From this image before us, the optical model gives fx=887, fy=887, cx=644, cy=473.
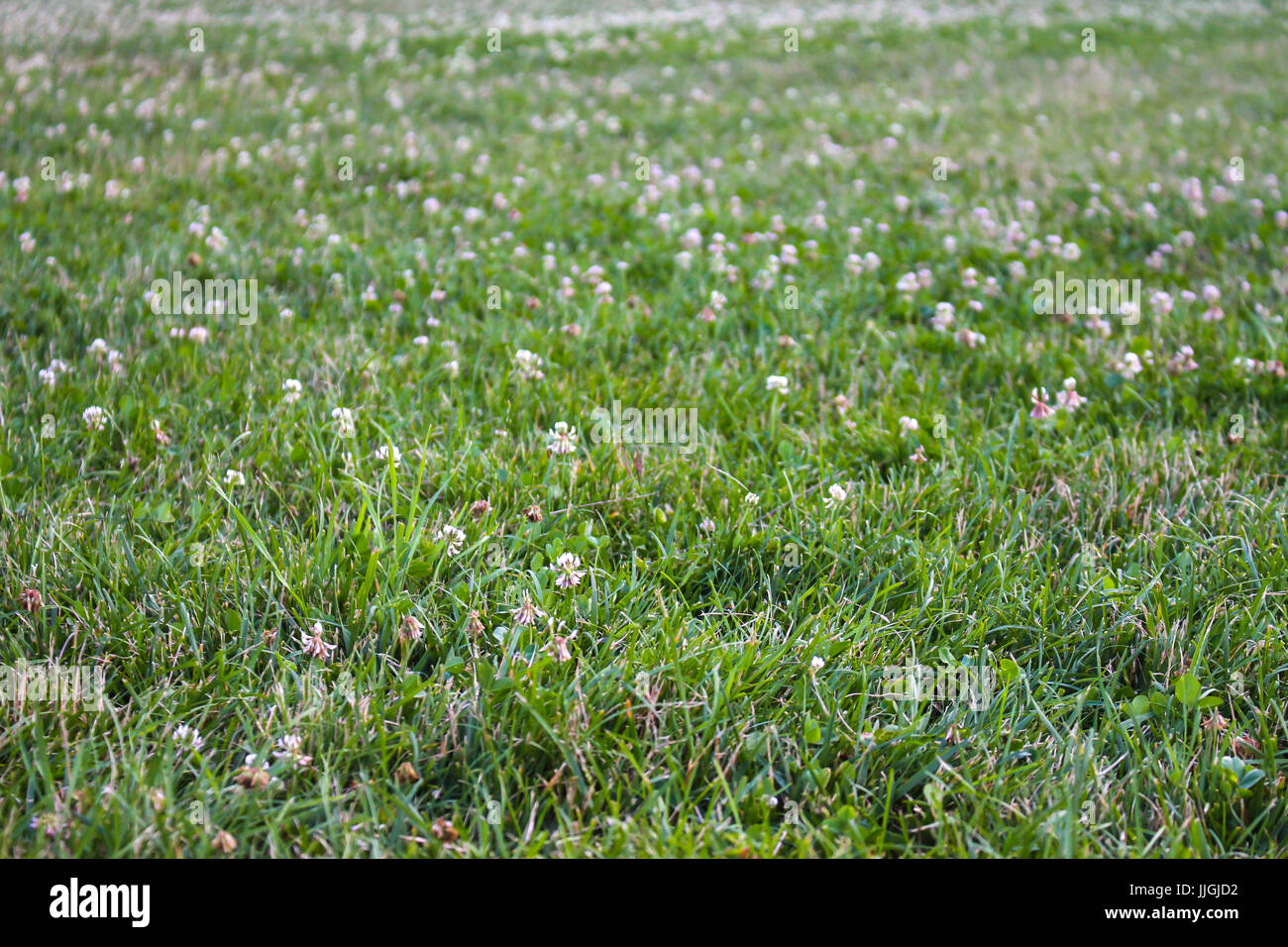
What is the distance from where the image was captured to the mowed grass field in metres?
2.12

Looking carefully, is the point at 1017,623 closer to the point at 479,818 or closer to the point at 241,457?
the point at 479,818

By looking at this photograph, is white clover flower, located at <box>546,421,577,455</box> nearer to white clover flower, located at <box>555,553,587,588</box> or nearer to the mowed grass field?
the mowed grass field

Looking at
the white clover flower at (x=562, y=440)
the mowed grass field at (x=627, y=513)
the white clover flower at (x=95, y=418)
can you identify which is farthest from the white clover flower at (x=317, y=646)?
the white clover flower at (x=95, y=418)

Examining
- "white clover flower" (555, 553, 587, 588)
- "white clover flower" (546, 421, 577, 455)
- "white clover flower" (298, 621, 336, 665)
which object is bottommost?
"white clover flower" (298, 621, 336, 665)

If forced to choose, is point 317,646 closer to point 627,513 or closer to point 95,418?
point 627,513

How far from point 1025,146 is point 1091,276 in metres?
4.45

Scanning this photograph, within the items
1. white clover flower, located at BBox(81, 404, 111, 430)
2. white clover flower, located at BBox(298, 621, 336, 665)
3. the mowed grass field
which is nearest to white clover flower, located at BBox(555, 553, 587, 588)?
the mowed grass field

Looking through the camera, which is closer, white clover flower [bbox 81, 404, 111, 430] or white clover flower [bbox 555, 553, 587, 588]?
white clover flower [bbox 555, 553, 587, 588]

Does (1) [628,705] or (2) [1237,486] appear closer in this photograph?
(1) [628,705]

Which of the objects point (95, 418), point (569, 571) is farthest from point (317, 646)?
point (95, 418)
